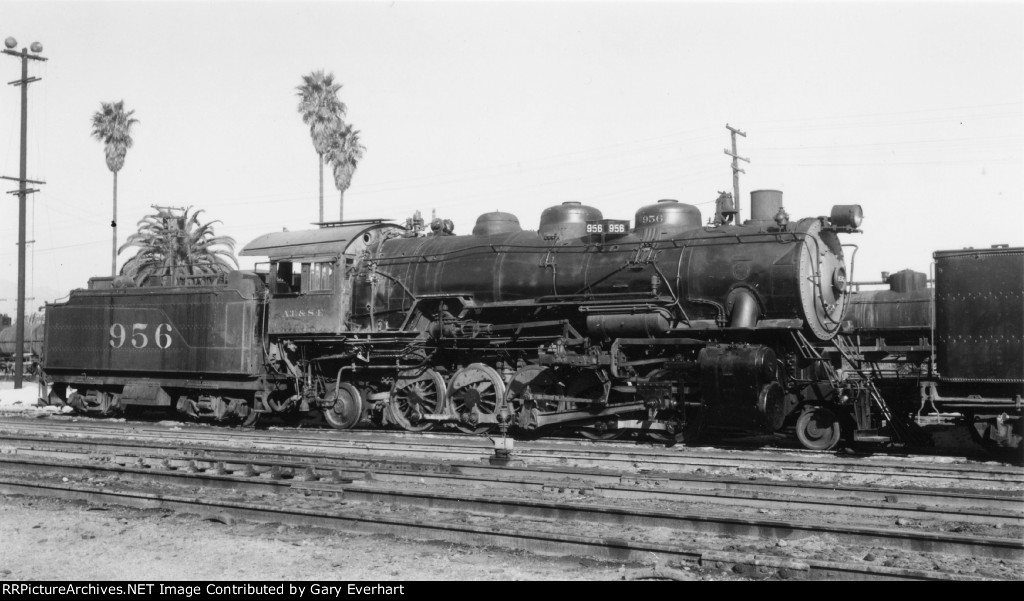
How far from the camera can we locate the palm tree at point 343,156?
41219 mm

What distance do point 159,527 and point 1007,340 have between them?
9.74 m

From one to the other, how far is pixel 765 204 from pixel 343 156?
30332 millimetres

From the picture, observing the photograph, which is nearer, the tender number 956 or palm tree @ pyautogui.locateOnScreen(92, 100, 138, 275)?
the tender number 956

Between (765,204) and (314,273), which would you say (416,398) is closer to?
(314,273)

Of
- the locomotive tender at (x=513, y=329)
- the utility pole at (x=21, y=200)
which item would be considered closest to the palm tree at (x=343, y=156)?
the utility pole at (x=21, y=200)

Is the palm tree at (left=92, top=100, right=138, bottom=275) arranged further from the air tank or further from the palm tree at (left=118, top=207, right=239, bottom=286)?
the air tank

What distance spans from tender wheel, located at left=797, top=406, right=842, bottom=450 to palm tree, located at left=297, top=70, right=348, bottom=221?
104ft

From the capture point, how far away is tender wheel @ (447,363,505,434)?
14.6 metres

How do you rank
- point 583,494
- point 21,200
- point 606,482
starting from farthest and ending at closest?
1. point 21,200
2. point 606,482
3. point 583,494

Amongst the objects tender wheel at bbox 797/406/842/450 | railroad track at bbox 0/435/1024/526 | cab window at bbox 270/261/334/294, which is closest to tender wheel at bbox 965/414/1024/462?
tender wheel at bbox 797/406/842/450

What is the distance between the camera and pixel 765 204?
13875 millimetres

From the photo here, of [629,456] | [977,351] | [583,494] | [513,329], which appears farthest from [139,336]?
[977,351]

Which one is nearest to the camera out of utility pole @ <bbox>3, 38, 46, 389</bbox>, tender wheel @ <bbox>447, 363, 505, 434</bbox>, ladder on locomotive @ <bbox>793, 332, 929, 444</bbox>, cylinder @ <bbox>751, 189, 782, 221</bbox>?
ladder on locomotive @ <bbox>793, 332, 929, 444</bbox>

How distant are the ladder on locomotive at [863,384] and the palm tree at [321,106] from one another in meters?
31.5
